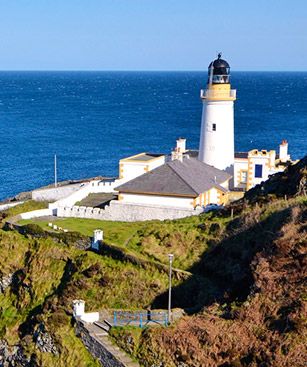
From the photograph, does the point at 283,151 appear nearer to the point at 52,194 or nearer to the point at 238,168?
the point at 238,168

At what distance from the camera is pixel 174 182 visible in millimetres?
39625

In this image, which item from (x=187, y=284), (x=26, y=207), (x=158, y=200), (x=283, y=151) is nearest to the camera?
(x=187, y=284)

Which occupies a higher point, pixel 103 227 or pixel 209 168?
pixel 209 168

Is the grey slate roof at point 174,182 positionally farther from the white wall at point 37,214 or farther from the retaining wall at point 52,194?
the retaining wall at point 52,194

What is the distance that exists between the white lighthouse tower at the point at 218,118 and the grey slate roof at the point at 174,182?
5109mm

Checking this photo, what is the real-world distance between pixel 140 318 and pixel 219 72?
26.3 m

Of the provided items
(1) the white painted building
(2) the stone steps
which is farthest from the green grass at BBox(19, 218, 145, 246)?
(2) the stone steps

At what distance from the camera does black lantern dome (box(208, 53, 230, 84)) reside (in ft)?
154

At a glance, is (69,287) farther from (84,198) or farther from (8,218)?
(84,198)

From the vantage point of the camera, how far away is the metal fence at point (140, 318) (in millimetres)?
25422

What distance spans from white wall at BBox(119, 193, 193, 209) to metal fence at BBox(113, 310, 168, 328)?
42.9 ft

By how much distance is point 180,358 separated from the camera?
74.7 feet

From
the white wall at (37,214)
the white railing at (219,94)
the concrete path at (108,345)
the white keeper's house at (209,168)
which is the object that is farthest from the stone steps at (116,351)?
the white railing at (219,94)

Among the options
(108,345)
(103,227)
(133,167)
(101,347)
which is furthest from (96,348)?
(133,167)
